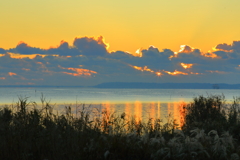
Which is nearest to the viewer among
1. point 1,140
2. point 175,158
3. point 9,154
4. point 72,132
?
point 175,158

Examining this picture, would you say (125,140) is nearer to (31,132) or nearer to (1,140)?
(31,132)

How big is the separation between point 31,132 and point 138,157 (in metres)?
3.80

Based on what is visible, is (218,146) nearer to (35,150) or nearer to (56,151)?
(56,151)

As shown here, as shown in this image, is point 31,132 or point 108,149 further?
point 31,132

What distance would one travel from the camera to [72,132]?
36.8 feet

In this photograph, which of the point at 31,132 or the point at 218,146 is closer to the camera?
the point at 218,146

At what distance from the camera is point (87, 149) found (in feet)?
30.7

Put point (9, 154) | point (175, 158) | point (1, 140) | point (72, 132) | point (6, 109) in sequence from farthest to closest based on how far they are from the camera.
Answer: point (6, 109) → point (72, 132) → point (1, 140) → point (9, 154) → point (175, 158)

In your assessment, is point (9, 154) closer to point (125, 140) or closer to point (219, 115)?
point (125, 140)

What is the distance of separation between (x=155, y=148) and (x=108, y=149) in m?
1.44

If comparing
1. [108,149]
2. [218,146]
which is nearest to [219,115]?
[218,146]

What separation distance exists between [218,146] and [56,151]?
16.0ft

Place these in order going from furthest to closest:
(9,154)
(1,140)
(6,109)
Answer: (6,109) → (1,140) → (9,154)

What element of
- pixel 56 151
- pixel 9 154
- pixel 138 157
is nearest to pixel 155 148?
pixel 138 157
